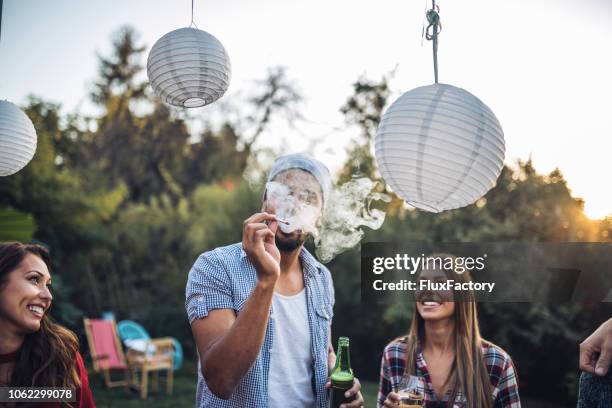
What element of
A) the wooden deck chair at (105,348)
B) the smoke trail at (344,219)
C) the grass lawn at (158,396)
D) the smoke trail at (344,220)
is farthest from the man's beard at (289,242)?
the wooden deck chair at (105,348)

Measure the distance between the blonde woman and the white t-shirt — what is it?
1.60 ft

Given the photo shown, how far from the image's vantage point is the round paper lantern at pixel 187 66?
2680 mm

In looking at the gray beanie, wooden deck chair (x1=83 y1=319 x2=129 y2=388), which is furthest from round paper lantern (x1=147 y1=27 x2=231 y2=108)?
wooden deck chair (x1=83 y1=319 x2=129 y2=388)

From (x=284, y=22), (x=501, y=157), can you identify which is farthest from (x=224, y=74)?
(x=284, y=22)

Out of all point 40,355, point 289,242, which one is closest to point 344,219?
point 289,242

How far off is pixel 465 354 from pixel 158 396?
→ 6.43m

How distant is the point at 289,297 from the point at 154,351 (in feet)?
21.0

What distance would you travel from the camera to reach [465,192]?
216cm

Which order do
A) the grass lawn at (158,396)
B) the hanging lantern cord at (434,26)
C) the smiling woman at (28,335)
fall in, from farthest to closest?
the grass lawn at (158,396) → the hanging lantern cord at (434,26) → the smiling woman at (28,335)

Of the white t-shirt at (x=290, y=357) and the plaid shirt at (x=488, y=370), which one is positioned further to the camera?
the plaid shirt at (x=488, y=370)

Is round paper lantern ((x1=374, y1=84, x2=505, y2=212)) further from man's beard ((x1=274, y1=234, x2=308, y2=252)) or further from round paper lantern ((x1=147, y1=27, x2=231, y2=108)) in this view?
round paper lantern ((x1=147, y1=27, x2=231, y2=108))

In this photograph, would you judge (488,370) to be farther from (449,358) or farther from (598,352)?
(598,352)

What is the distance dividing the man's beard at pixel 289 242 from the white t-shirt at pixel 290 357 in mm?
207

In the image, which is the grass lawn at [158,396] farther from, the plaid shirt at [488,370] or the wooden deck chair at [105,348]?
the plaid shirt at [488,370]
